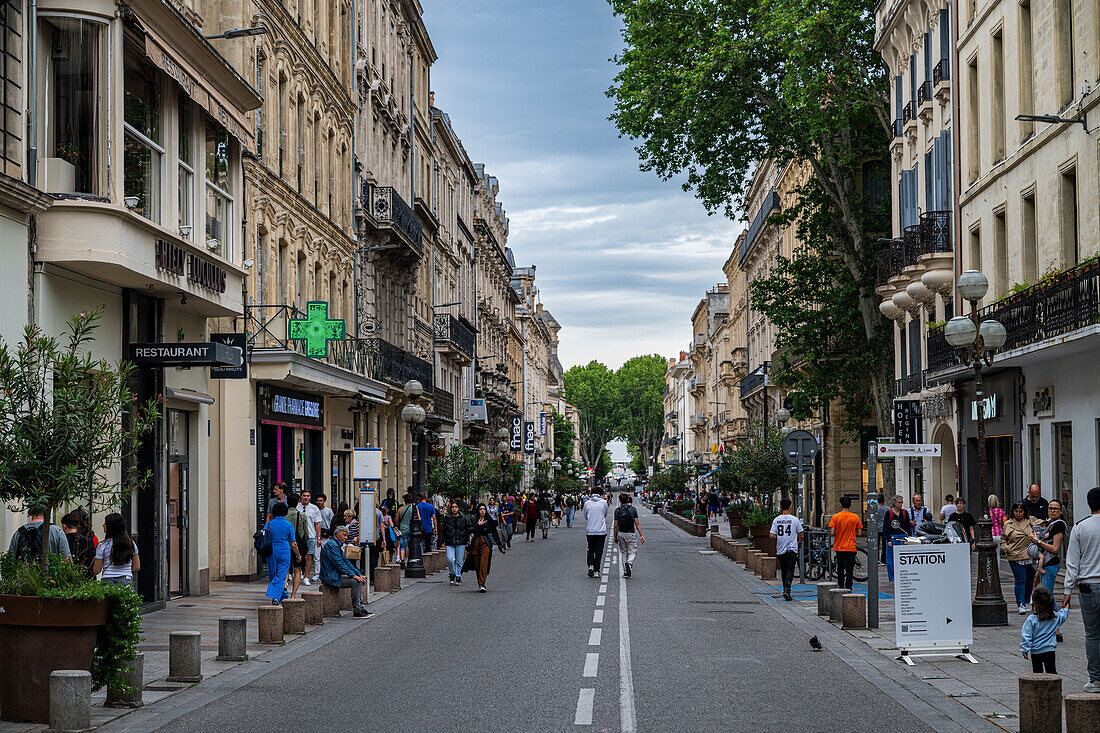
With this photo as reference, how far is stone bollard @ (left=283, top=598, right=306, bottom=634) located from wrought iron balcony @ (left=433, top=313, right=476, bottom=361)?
120 ft

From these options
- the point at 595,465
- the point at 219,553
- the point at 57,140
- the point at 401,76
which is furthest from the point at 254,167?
the point at 595,465

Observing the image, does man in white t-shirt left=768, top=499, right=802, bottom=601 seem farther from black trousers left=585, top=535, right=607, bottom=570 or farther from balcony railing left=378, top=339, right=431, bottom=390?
balcony railing left=378, top=339, right=431, bottom=390

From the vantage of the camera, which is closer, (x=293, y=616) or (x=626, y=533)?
(x=293, y=616)

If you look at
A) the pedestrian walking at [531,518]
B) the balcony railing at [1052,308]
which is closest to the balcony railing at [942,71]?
the balcony railing at [1052,308]

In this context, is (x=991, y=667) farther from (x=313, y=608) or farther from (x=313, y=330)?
(x=313, y=330)

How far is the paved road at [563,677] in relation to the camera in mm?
10227

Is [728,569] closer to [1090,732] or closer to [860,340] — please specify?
[860,340]

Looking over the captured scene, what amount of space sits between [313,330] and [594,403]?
128m

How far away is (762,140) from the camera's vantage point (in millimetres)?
37688

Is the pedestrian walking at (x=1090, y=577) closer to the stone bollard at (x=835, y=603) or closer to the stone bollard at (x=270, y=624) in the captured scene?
the stone bollard at (x=835, y=603)

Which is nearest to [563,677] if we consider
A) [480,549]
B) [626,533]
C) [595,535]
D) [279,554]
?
[279,554]

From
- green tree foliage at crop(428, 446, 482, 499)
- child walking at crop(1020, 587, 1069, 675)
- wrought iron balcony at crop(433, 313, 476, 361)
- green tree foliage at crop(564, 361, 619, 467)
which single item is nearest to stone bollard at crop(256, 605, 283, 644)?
child walking at crop(1020, 587, 1069, 675)

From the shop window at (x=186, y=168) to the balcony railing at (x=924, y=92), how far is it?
19.7 m

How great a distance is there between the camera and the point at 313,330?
27594 millimetres
